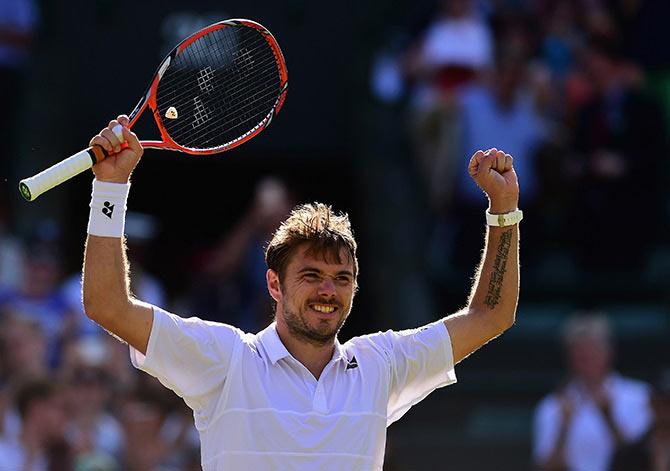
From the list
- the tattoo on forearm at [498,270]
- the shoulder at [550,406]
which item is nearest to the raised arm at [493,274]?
the tattoo on forearm at [498,270]

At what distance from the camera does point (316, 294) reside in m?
4.82

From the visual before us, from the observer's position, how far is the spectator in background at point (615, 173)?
1094 cm

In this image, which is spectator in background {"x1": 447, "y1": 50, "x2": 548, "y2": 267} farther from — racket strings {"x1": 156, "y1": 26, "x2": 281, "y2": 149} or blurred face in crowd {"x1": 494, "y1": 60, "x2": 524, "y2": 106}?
racket strings {"x1": 156, "y1": 26, "x2": 281, "y2": 149}

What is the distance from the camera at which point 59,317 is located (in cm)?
972

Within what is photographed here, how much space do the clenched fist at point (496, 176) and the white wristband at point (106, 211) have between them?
3.82 feet

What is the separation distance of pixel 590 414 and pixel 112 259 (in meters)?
5.18

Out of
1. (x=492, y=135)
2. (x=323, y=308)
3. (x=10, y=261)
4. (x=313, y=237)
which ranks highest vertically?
(x=492, y=135)

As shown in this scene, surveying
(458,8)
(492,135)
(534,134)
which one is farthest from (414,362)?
(458,8)

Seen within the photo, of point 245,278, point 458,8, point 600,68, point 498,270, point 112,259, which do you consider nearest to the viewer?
point 112,259

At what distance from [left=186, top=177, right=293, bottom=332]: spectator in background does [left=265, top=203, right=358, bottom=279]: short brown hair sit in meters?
5.02

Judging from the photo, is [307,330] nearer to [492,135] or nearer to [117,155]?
[117,155]

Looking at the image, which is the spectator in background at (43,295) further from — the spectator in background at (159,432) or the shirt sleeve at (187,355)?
the shirt sleeve at (187,355)

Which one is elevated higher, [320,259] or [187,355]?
[320,259]

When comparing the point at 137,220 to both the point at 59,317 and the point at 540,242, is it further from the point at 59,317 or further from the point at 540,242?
the point at 540,242
